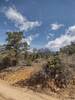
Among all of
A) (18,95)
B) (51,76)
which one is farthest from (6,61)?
(18,95)

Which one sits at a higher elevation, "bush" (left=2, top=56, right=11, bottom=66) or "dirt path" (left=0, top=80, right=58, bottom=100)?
"bush" (left=2, top=56, right=11, bottom=66)

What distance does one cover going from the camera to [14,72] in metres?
25.2

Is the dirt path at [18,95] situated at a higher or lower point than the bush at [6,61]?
lower

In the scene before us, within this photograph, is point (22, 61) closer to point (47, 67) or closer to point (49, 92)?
point (47, 67)

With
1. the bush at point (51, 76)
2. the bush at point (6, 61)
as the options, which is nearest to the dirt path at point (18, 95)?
the bush at point (51, 76)

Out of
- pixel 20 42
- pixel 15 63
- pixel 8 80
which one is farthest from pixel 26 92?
pixel 20 42

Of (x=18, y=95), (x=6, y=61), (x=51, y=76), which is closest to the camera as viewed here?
(x=18, y=95)

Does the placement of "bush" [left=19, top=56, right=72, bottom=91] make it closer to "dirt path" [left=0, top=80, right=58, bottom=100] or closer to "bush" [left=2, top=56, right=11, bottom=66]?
"dirt path" [left=0, top=80, right=58, bottom=100]

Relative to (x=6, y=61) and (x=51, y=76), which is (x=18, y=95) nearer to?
(x=51, y=76)

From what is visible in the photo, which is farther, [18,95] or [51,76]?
[51,76]

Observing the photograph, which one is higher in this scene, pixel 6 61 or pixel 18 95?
pixel 6 61

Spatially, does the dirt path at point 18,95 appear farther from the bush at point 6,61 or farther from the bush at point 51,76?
Result: the bush at point 6,61

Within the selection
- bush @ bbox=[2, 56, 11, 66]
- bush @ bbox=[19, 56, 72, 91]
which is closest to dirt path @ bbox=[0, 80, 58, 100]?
bush @ bbox=[19, 56, 72, 91]

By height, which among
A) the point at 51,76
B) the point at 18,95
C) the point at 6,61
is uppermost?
the point at 6,61
